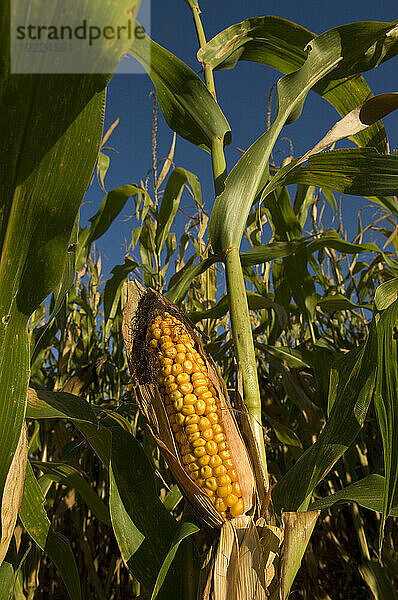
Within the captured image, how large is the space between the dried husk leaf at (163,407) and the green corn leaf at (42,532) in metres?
0.24

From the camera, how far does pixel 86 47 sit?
0.40 meters

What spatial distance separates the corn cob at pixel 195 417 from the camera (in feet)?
2.17

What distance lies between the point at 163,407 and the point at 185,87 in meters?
0.65

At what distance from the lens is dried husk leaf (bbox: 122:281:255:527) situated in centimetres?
67

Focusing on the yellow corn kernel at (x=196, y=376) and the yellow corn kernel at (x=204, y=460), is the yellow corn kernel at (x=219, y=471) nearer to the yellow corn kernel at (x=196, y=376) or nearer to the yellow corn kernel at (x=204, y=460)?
the yellow corn kernel at (x=204, y=460)


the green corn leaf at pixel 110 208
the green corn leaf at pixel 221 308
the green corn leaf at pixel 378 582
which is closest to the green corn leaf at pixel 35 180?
the green corn leaf at pixel 221 308

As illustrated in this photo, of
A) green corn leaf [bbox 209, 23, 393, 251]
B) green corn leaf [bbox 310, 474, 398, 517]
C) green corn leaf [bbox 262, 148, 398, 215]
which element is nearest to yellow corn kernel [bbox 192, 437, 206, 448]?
green corn leaf [bbox 310, 474, 398, 517]

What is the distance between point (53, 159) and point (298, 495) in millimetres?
617

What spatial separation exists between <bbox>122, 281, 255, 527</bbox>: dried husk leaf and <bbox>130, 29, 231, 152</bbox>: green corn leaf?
374 millimetres

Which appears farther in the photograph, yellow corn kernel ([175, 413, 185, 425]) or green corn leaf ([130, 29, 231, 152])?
green corn leaf ([130, 29, 231, 152])

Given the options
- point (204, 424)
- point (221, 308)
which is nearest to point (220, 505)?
point (204, 424)

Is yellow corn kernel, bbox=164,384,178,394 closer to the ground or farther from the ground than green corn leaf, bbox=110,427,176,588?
farther from the ground

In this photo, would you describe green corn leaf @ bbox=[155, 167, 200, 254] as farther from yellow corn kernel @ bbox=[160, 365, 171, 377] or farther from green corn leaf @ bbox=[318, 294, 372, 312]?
yellow corn kernel @ bbox=[160, 365, 171, 377]

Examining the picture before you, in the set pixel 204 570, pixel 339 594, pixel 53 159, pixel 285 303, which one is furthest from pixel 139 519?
pixel 339 594
